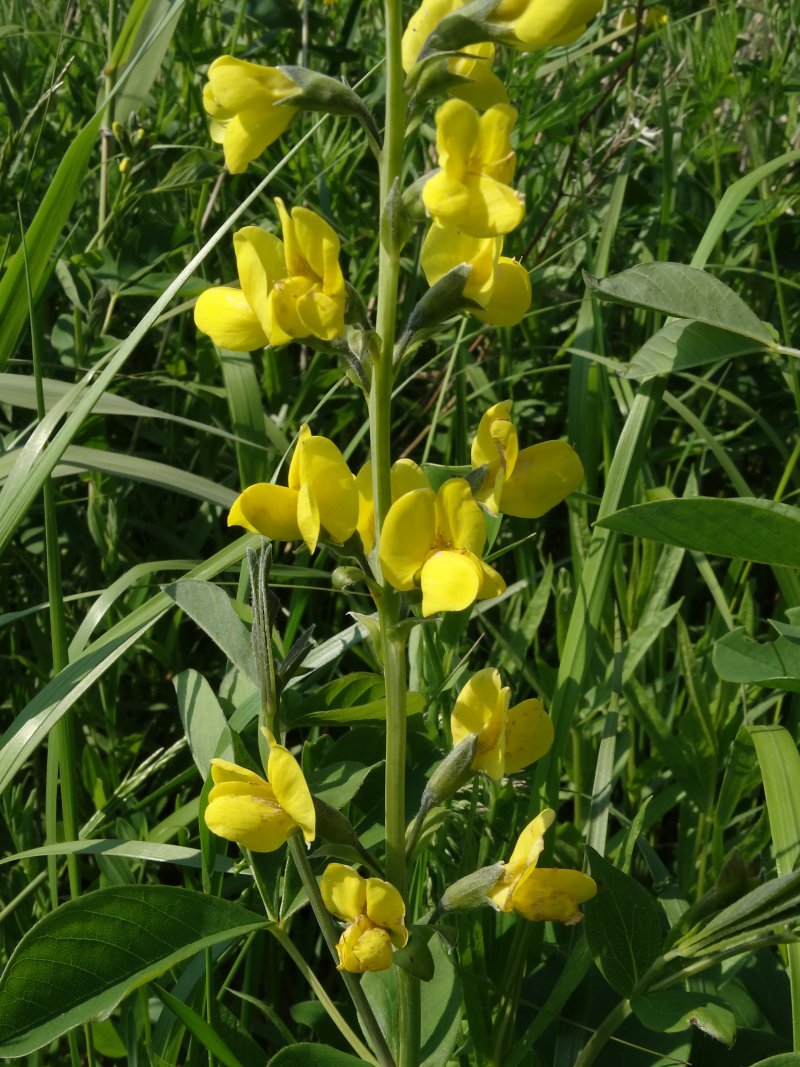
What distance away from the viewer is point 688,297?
1.12 meters

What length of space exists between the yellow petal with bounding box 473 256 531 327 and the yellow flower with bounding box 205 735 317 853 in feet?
1.55

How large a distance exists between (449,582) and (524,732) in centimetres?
24

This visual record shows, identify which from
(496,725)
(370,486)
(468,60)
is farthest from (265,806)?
(468,60)

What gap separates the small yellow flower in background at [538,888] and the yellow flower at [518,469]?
0.32m

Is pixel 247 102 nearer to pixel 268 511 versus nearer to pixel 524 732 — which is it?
pixel 268 511

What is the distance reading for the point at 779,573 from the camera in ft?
4.90

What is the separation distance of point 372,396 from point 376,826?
543 mm

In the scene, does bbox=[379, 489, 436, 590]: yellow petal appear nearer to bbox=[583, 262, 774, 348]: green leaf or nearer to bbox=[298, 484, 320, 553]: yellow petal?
bbox=[298, 484, 320, 553]: yellow petal

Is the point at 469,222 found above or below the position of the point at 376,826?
above

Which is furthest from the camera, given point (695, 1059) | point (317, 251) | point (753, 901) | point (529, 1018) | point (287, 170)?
point (287, 170)

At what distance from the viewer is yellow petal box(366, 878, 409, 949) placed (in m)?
1.05

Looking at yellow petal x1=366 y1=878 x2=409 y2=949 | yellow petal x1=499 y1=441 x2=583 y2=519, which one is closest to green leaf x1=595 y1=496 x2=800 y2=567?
yellow petal x1=499 y1=441 x2=583 y2=519

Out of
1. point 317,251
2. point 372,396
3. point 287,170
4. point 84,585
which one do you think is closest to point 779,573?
point 372,396

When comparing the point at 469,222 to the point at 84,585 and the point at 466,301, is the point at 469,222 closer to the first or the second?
the point at 466,301
